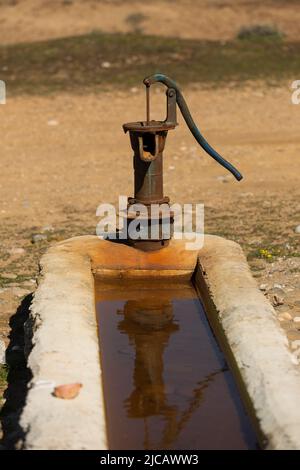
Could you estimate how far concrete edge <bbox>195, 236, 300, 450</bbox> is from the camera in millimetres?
3515

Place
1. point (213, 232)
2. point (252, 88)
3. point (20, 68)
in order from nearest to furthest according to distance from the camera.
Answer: point (213, 232) → point (252, 88) → point (20, 68)

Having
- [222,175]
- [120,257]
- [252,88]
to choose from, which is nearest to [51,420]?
[120,257]

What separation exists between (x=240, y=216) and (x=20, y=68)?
6.80 metres

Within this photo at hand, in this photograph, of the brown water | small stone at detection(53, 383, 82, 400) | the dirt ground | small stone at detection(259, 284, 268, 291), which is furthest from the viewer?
the dirt ground

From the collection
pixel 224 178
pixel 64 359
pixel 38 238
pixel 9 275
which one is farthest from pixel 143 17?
pixel 64 359

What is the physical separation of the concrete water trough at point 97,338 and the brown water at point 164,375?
82 mm

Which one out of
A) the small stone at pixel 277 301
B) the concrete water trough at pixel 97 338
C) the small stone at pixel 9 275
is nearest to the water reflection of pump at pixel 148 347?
the concrete water trough at pixel 97 338

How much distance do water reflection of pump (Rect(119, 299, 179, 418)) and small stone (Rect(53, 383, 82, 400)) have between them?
41cm

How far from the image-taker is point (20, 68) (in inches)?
548

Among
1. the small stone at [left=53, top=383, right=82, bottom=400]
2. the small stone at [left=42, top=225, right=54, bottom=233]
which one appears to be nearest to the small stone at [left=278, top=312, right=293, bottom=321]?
the small stone at [left=53, top=383, right=82, bottom=400]

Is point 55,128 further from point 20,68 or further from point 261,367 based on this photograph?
point 261,367

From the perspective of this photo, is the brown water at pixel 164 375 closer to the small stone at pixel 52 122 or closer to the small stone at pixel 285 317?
the small stone at pixel 285 317

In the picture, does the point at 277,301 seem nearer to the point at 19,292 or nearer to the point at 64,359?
the point at 19,292

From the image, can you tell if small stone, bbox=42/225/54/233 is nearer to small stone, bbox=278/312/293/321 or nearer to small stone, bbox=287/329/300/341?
small stone, bbox=278/312/293/321
